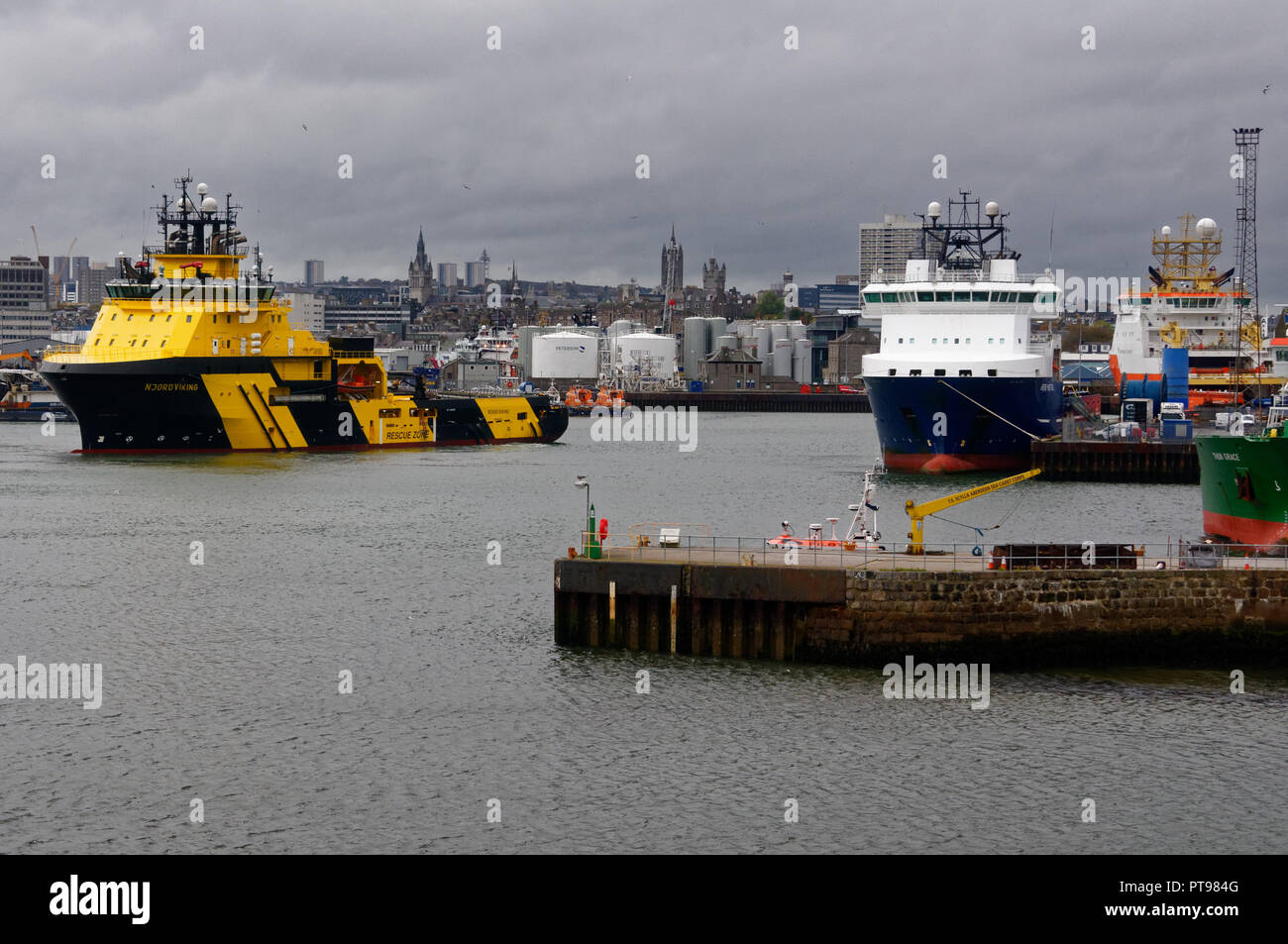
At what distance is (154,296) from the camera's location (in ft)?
259

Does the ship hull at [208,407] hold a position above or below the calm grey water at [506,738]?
above

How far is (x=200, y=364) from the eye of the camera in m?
76.2

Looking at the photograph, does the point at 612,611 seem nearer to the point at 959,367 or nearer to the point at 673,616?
the point at 673,616

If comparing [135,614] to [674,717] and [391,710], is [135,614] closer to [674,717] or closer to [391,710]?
[391,710]

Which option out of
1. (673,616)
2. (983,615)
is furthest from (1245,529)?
(673,616)

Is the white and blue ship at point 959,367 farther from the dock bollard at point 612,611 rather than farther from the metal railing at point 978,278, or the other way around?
the dock bollard at point 612,611

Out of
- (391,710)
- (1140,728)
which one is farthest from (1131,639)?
(391,710)

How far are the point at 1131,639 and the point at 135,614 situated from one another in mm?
21922

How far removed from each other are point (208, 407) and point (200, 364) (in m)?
2.47

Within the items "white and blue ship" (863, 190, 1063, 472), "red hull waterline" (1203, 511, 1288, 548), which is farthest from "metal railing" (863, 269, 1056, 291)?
Answer: "red hull waterline" (1203, 511, 1288, 548)
